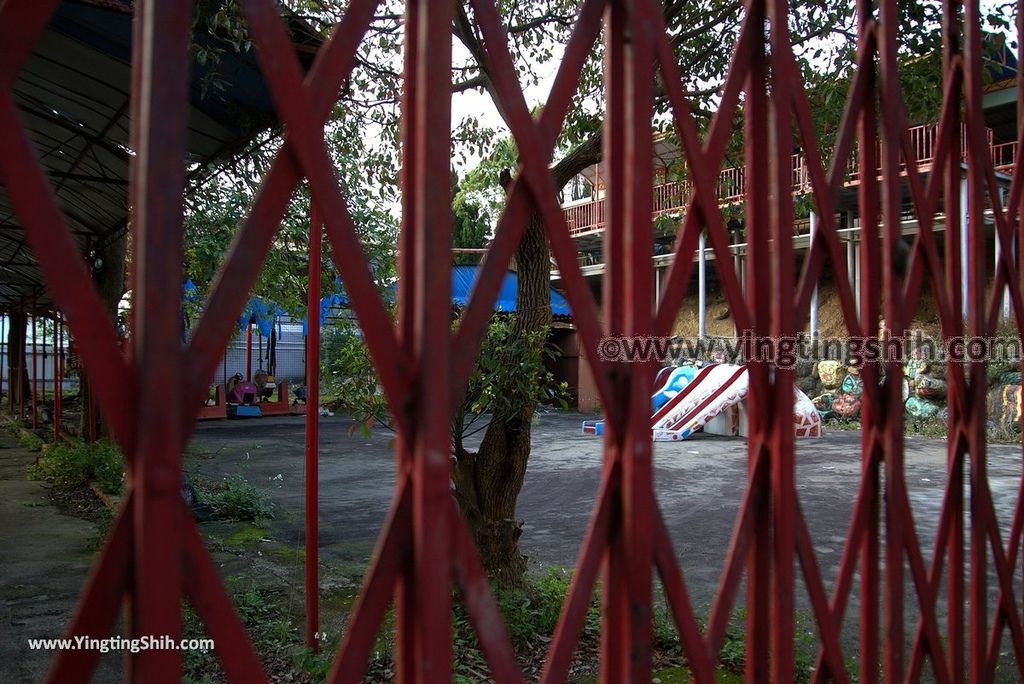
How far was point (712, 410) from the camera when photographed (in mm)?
13922

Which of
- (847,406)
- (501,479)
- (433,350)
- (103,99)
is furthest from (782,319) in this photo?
(847,406)

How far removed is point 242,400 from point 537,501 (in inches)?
469

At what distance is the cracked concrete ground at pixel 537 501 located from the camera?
4.73 metres

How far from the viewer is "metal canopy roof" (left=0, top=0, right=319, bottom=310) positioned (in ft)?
13.4

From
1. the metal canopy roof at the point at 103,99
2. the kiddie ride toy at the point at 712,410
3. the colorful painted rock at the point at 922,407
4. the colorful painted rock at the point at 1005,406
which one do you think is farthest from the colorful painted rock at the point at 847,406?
the metal canopy roof at the point at 103,99

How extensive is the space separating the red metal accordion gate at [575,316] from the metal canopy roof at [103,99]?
2.26 m

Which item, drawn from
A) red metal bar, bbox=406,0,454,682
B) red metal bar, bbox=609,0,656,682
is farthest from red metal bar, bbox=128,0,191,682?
red metal bar, bbox=609,0,656,682

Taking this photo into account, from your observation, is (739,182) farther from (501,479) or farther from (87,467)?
(87,467)

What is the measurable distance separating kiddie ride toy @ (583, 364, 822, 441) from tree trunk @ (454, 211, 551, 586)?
9.57 m

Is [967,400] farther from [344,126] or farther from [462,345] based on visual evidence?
[344,126]

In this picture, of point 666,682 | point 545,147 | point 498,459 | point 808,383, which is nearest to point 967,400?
point 545,147

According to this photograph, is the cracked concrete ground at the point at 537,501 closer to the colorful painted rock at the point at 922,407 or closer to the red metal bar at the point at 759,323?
the colorful painted rock at the point at 922,407

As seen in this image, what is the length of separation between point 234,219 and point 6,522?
3499mm

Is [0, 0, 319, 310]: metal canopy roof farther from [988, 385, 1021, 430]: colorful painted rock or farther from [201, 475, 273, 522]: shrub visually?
[988, 385, 1021, 430]: colorful painted rock
